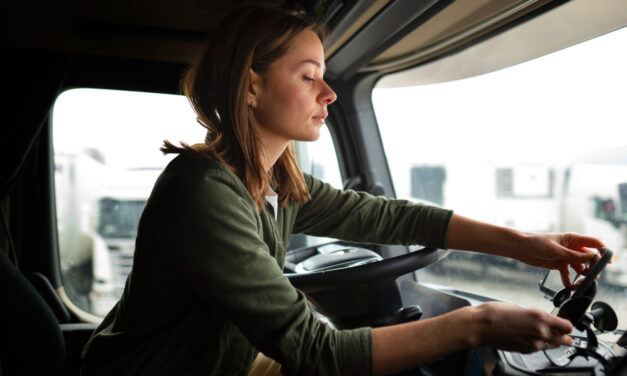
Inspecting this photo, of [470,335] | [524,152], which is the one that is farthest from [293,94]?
[524,152]

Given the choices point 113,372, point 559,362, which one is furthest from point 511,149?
point 113,372

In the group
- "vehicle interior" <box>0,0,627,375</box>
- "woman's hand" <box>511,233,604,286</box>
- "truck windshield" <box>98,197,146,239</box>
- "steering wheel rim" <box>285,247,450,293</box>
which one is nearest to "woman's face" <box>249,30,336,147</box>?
"vehicle interior" <box>0,0,627,375</box>

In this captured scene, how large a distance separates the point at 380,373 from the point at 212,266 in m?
0.36

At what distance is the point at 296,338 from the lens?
793 millimetres

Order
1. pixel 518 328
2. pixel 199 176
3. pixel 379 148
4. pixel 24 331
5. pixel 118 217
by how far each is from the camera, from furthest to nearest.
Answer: pixel 118 217
pixel 379 148
pixel 24 331
pixel 199 176
pixel 518 328

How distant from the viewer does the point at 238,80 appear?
3.55 ft

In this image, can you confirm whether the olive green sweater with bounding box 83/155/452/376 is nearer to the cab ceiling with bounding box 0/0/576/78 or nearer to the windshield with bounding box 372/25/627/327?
the cab ceiling with bounding box 0/0/576/78

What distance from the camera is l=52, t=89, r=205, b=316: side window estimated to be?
245 centimetres

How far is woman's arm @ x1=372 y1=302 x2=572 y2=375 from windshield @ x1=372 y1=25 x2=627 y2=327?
751mm

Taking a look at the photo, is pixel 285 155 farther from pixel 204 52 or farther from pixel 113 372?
pixel 113 372

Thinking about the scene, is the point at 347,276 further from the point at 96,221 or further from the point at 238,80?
the point at 96,221

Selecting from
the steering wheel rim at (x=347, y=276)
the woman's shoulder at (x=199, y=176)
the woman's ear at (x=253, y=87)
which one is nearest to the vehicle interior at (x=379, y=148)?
the steering wheel rim at (x=347, y=276)

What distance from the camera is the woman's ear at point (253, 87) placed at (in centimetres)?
111

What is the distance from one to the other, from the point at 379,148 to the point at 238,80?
4.46 feet
